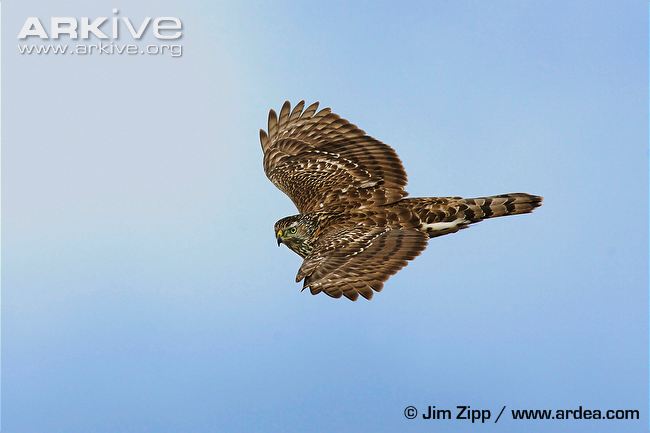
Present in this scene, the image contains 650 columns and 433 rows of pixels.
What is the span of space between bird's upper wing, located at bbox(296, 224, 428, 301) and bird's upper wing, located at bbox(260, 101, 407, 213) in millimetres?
726

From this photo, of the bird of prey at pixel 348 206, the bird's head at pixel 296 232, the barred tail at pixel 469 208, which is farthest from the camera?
the bird's head at pixel 296 232

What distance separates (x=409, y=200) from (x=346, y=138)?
4.75ft

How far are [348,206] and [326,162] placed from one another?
3.16 feet

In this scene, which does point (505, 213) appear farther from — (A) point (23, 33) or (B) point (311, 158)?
(A) point (23, 33)

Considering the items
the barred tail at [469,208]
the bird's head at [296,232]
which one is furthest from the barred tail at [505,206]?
the bird's head at [296,232]

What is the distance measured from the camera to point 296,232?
37.4 ft

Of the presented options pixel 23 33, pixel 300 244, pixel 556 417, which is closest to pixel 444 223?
pixel 300 244

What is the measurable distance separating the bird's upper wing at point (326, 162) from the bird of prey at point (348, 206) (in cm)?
1

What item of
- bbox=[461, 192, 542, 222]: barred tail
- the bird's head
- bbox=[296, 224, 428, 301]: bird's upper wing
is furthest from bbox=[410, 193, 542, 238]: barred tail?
the bird's head

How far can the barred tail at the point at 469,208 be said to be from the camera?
444 inches

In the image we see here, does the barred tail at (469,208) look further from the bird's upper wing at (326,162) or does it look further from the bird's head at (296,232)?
the bird's head at (296,232)

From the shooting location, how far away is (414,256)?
34.1ft

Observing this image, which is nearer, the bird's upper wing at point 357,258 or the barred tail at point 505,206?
the bird's upper wing at point 357,258

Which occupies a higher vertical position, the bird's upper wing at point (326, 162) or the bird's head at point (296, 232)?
the bird's upper wing at point (326, 162)
